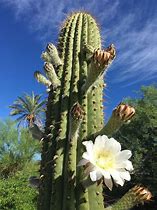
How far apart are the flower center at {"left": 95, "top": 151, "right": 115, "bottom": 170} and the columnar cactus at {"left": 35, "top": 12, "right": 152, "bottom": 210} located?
0.42 ft

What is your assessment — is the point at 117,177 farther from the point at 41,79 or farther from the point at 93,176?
Result: the point at 41,79

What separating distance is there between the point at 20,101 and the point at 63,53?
37.4 metres

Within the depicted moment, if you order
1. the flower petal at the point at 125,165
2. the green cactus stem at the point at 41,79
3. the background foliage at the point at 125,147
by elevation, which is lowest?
the flower petal at the point at 125,165

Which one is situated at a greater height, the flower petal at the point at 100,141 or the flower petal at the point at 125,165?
the flower petal at the point at 100,141

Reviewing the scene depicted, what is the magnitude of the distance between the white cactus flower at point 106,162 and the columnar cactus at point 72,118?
13 centimetres

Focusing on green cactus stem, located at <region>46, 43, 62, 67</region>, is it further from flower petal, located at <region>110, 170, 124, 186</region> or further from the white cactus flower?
flower petal, located at <region>110, 170, 124, 186</region>

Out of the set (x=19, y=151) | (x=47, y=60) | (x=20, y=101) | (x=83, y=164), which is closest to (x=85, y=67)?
(x=47, y=60)

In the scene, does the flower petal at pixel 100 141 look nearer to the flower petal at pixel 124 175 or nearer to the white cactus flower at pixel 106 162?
the white cactus flower at pixel 106 162

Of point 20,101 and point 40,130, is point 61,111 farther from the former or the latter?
point 20,101

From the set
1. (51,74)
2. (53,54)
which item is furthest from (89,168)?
(53,54)

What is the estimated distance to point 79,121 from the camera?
2.59 meters

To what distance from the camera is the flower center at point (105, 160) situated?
2.39 metres

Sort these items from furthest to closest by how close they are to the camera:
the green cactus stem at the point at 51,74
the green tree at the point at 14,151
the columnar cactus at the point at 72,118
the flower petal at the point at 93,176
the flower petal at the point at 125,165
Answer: the green tree at the point at 14,151, the green cactus stem at the point at 51,74, the columnar cactus at the point at 72,118, the flower petal at the point at 125,165, the flower petal at the point at 93,176

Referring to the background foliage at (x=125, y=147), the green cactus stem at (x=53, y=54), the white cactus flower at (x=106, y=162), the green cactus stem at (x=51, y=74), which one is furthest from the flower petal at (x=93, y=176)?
the background foliage at (x=125, y=147)
